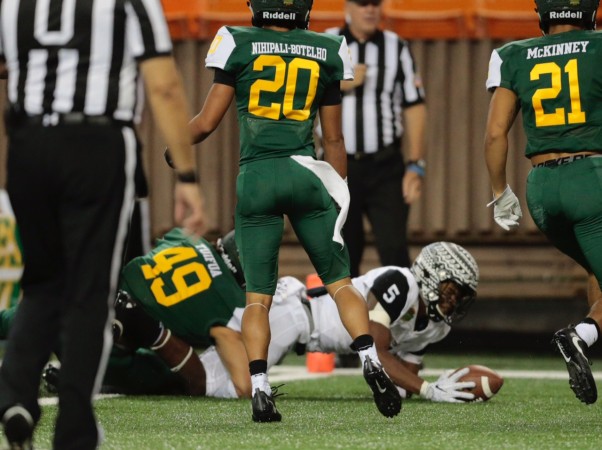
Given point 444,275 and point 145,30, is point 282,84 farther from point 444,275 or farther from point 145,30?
point 145,30

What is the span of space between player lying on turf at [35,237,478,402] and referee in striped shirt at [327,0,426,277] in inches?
57.3

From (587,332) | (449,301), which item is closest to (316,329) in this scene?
(449,301)

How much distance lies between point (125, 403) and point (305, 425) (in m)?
1.25

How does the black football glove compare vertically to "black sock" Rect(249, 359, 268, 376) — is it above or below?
below

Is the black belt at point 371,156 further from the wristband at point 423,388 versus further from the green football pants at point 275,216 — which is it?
the green football pants at point 275,216

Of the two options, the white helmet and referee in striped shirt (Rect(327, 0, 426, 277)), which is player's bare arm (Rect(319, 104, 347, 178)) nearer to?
the white helmet

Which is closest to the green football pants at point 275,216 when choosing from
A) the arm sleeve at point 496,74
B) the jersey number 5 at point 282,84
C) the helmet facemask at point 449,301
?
the jersey number 5 at point 282,84

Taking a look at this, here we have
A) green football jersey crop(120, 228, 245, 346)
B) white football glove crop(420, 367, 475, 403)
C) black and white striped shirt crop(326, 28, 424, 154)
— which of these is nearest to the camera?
white football glove crop(420, 367, 475, 403)

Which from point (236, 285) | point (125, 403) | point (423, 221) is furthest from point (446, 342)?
point (125, 403)

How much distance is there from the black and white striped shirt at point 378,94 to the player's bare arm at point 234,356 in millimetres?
2034

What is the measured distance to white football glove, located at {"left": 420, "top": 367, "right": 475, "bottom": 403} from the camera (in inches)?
229

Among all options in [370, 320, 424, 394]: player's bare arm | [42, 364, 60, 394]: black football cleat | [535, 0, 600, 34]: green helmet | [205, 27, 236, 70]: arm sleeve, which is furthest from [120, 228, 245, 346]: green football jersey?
[535, 0, 600, 34]: green helmet

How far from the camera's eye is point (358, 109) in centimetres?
805

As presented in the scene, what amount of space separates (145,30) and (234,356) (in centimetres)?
303
